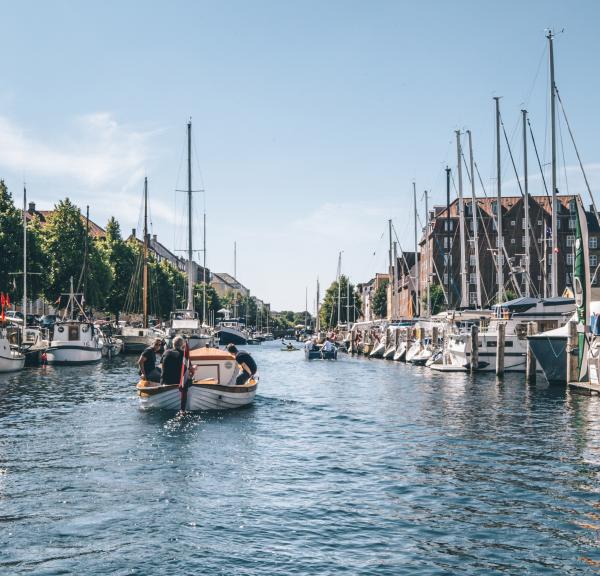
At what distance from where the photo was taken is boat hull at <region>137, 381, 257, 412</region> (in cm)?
2536

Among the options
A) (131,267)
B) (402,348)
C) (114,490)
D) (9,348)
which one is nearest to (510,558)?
(114,490)

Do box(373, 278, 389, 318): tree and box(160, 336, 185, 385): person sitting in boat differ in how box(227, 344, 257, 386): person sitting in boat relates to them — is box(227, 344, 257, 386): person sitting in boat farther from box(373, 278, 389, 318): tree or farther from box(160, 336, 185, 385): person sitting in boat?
box(373, 278, 389, 318): tree

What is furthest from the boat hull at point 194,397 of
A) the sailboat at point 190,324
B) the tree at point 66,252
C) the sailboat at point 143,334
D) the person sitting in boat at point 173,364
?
the sailboat at point 143,334

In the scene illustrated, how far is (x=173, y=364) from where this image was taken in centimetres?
2573

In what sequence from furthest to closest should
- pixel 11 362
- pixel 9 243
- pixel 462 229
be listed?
pixel 9 243 < pixel 462 229 < pixel 11 362

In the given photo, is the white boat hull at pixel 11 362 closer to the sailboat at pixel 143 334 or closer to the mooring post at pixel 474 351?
the sailboat at pixel 143 334

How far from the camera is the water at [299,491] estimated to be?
36.0 feet

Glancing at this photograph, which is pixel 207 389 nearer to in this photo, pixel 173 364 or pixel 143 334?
pixel 173 364

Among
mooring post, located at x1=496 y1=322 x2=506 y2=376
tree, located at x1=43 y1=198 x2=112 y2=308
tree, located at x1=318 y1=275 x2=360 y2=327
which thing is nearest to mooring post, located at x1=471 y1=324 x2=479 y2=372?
mooring post, located at x1=496 y1=322 x2=506 y2=376

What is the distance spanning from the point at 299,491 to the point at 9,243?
5399 cm

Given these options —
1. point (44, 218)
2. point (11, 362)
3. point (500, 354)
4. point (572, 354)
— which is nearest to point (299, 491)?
point (572, 354)

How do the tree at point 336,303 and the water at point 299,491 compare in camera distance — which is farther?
the tree at point 336,303

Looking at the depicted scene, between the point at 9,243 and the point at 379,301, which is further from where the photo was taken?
the point at 379,301

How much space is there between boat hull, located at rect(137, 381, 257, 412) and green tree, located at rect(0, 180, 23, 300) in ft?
134
